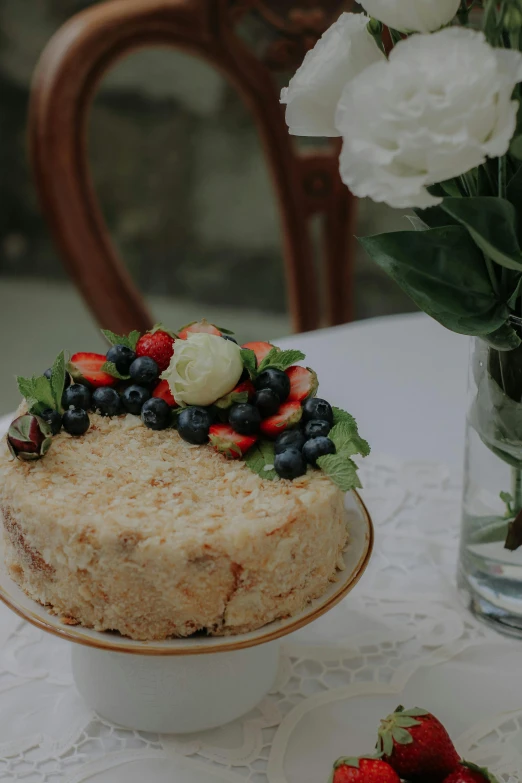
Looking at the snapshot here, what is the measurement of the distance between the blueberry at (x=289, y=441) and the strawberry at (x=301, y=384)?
0.06 m

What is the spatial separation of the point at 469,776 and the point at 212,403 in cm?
43

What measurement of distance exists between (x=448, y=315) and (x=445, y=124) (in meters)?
0.24

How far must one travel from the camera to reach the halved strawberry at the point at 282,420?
3.05ft

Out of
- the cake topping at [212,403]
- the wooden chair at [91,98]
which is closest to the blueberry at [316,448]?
the cake topping at [212,403]

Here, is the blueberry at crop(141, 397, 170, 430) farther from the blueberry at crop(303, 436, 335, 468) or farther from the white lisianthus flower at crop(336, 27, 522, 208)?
the white lisianthus flower at crop(336, 27, 522, 208)

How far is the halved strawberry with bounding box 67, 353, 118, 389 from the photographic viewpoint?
1016 millimetres

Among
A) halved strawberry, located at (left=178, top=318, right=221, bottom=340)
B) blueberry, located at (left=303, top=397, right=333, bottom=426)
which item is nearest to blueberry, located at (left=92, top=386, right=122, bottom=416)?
halved strawberry, located at (left=178, top=318, right=221, bottom=340)

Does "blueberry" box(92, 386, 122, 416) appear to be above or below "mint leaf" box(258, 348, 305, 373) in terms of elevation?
below

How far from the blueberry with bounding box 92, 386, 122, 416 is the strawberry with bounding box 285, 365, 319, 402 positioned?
0.61 ft

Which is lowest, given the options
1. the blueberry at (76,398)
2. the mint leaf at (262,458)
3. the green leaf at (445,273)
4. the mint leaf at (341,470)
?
the mint leaf at (262,458)

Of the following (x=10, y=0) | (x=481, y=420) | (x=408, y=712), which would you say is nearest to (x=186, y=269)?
(x=10, y=0)

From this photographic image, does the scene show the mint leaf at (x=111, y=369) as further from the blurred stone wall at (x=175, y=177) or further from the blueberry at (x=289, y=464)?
the blurred stone wall at (x=175, y=177)

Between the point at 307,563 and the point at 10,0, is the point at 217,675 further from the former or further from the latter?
the point at 10,0

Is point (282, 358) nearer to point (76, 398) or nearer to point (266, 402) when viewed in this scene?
point (266, 402)
